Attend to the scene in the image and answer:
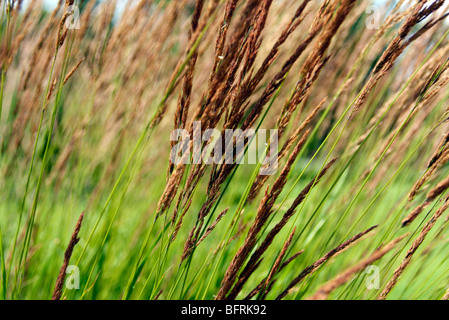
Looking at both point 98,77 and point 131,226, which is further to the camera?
point 131,226

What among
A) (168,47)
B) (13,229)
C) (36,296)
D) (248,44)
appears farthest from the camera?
(13,229)

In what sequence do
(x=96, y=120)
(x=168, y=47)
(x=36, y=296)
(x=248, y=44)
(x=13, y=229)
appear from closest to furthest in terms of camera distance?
(x=248, y=44)
(x=36, y=296)
(x=168, y=47)
(x=13, y=229)
(x=96, y=120)

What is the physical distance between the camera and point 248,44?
623 millimetres

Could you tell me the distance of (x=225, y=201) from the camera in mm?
1654

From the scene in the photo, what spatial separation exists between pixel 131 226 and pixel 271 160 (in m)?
1.09

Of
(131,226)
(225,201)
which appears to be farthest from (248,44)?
(131,226)

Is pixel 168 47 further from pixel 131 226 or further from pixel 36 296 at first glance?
pixel 36 296

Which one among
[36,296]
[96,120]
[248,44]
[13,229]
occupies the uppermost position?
[248,44]
